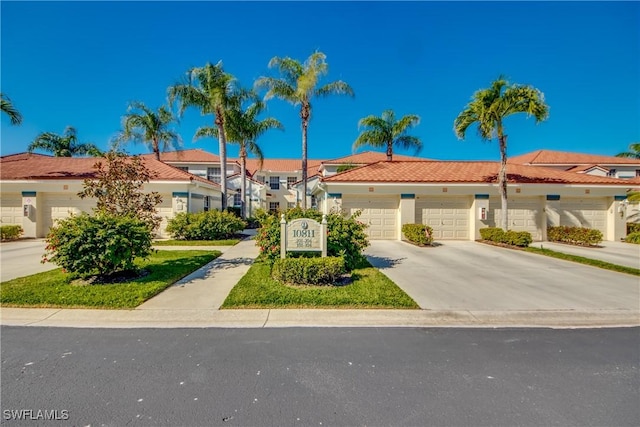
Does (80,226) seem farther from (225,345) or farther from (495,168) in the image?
(495,168)

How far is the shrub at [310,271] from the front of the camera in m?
6.44

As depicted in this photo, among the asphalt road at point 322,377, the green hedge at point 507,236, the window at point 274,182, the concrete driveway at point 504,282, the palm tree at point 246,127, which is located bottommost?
the asphalt road at point 322,377

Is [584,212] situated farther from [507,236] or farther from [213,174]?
[213,174]

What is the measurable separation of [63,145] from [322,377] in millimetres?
38275

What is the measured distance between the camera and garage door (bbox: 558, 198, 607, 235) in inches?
639

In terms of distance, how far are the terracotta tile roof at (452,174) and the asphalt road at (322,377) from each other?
12190 mm

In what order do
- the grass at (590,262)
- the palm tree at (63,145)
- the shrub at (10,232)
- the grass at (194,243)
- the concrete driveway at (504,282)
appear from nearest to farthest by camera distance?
the concrete driveway at (504,282) < the grass at (590,262) < the grass at (194,243) < the shrub at (10,232) < the palm tree at (63,145)

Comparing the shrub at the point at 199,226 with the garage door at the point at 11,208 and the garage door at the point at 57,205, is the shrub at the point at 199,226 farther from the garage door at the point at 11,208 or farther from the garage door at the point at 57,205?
the garage door at the point at 11,208

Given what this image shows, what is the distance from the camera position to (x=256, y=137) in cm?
2142

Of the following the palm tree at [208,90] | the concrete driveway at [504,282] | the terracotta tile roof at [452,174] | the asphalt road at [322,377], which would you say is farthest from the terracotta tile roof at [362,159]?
the asphalt road at [322,377]

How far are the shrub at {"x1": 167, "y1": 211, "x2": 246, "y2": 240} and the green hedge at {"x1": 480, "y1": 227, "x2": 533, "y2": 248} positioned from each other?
44.6 ft

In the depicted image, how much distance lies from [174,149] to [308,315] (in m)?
21.5

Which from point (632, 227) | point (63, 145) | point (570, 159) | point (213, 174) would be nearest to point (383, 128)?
point (632, 227)

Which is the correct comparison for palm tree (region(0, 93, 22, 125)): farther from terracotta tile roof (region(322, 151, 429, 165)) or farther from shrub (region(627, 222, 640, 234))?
shrub (region(627, 222, 640, 234))
